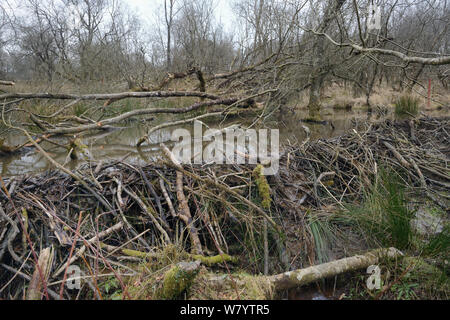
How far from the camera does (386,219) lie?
2.19m

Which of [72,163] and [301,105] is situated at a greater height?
[301,105]

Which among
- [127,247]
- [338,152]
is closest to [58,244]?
[127,247]

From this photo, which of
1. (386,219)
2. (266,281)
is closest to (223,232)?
(266,281)

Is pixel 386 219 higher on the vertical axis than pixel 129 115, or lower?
lower

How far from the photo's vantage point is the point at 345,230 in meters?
2.51

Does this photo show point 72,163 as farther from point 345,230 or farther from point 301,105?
point 301,105

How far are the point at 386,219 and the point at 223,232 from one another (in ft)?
4.65

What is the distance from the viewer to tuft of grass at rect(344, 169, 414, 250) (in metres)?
2.04

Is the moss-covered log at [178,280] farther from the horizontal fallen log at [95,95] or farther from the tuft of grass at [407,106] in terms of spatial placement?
the tuft of grass at [407,106]

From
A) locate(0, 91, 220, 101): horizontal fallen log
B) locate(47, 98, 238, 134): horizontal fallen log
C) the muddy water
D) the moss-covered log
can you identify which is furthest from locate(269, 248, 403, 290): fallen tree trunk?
locate(0, 91, 220, 101): horizontal fallen log

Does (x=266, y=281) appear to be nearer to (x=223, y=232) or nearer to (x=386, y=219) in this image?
(x=223, y=232)

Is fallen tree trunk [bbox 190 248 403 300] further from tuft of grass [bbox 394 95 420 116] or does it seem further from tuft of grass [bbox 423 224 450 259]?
tuft of grass [bbox 394 95 420 116]

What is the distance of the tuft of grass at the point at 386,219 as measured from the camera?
6.70 ft

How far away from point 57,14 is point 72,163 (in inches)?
820
